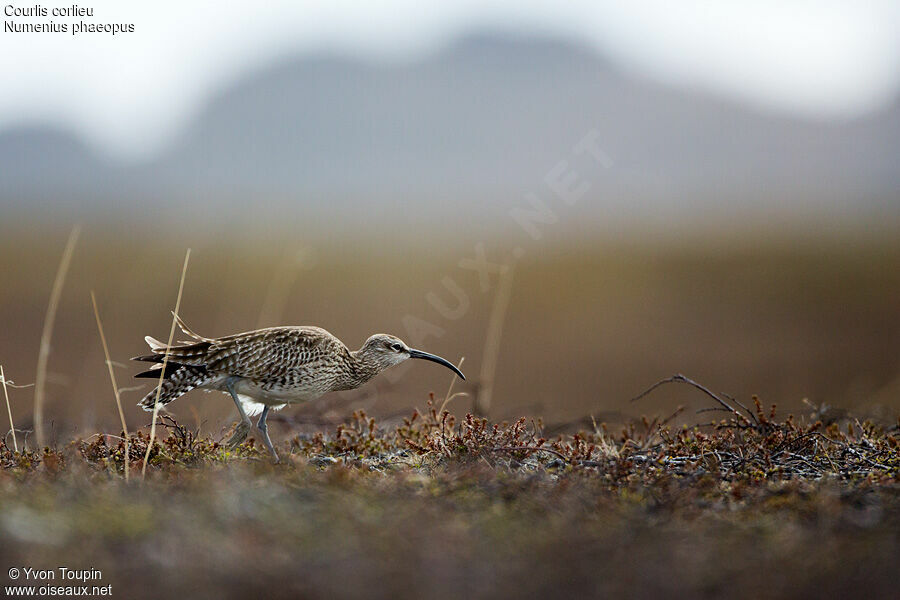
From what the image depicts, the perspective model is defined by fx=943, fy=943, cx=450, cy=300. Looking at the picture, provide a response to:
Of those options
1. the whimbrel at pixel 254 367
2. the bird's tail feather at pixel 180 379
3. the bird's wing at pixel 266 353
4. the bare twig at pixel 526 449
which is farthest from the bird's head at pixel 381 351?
the bare twig at pixel 526 449

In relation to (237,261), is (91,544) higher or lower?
higher

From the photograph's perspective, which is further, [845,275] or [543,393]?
[845,275]

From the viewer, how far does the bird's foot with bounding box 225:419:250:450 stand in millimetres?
8250

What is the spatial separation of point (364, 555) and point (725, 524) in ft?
7.01

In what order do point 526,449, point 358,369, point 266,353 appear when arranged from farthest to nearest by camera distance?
1. point 358,369
2. point 266,353
3. point 526,449

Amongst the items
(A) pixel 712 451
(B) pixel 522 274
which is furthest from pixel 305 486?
(B) pixel 522 274

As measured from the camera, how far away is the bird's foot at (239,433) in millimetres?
8250

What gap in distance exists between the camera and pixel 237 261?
2068 inches

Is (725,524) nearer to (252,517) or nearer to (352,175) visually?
(252,517)

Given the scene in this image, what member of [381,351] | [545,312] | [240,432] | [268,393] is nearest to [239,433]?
[240,432]

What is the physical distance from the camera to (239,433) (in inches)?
328

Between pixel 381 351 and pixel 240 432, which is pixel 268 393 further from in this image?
pixel 381 351

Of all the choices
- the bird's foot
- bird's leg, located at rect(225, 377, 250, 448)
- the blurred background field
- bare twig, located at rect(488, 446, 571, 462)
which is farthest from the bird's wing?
bare twig, located at rect(488, 446, 571, 462)

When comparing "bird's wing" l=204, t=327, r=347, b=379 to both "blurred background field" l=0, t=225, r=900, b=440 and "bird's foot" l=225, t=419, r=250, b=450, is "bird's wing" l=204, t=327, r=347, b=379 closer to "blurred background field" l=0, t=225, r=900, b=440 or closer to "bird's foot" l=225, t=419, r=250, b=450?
"bird's foot" l=225, t=419, r=250, b=450
